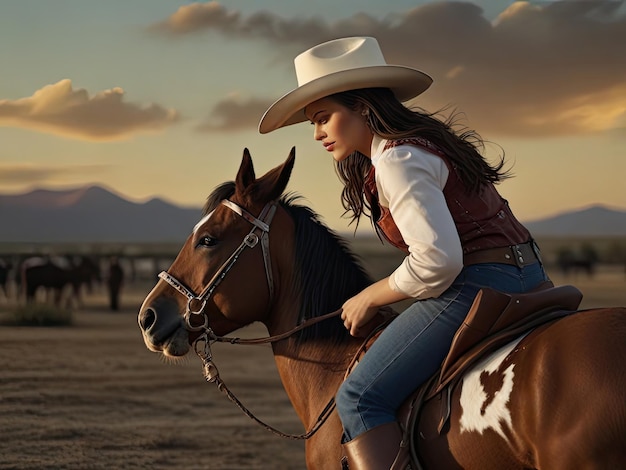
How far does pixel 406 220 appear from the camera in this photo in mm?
3297

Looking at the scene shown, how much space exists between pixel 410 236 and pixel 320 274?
1.05m

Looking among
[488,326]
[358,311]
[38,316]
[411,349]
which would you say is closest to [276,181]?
[358,311]

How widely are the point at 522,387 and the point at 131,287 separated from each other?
46.9 m

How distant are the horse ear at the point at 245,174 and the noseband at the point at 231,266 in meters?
0.11

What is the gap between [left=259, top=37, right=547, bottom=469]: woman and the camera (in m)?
3.30

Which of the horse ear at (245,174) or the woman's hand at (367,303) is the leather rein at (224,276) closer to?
the horse ear at (245,174)

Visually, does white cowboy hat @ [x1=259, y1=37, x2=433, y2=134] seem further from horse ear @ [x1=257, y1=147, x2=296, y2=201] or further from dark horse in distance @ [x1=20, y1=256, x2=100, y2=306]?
dark horse in distance @ [x1=20, y1=256, x2=100, y2=306]

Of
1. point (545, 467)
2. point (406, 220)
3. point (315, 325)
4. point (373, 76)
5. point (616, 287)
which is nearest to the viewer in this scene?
point (545, 467)

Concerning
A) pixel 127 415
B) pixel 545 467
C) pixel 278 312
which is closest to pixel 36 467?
pixel 127 415

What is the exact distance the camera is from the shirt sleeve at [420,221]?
10.7ft

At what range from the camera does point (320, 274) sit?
167 inches

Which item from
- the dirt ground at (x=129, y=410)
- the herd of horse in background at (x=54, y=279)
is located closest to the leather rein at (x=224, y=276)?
the dirt ground at (x=129, y=410)

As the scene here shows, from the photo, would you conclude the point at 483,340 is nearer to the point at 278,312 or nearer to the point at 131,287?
the point at 278,312

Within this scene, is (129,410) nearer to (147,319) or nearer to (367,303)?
(147,319)
